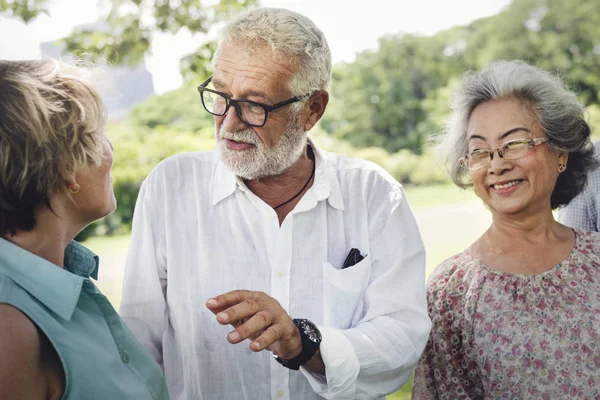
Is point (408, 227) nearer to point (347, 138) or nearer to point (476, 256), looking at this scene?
point (476, 256)

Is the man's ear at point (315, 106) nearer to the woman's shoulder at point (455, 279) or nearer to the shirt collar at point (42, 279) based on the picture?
the woman's shoulder at point (455, 279)

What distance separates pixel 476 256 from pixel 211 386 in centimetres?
131

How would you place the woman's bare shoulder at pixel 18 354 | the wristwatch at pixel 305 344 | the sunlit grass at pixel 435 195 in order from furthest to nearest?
1. the sunlit grass at pixel 435 195
2. the wristwatch at pixel 305 344
3. the woman's bare shoulder at pixel 18 354

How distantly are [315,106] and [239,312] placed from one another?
117 cm

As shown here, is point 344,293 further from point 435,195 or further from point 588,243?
point 435,195

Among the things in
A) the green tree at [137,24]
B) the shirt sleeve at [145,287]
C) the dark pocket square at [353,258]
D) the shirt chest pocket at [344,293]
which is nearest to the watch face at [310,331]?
the shirt chest pocket at [344,293]

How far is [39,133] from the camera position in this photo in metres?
1.60

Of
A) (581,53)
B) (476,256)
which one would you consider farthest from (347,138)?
(476,256)

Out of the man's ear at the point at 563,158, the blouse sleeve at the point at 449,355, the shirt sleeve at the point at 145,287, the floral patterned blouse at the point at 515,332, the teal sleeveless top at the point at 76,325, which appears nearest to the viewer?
the teal sleeveless top at the point at 76,325

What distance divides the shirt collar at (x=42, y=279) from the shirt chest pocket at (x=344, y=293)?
966 millimetres

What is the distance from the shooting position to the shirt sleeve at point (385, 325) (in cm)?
212

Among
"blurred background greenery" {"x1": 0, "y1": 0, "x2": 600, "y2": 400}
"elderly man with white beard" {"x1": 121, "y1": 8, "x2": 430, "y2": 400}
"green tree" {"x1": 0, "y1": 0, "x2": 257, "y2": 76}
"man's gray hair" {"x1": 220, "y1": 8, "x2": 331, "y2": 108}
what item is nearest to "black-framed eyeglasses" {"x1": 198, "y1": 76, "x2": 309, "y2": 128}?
"elderly man with white beard" {"x1": 121, "y1": 8, "x2": 430, "y2": 400}

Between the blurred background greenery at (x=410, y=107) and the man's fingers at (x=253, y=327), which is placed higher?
the man's fingers at (x=253, y=327)

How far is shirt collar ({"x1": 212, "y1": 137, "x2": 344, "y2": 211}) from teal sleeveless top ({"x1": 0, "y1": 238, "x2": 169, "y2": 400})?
30.9 inches
